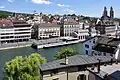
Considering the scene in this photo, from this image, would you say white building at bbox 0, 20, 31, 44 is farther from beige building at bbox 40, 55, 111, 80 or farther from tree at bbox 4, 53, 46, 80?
beige building at bbox 40, 55, 111, 80

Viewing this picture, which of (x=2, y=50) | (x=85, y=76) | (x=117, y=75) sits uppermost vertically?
(x=117, y=75)

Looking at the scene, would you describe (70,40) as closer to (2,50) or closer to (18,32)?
(18,32)

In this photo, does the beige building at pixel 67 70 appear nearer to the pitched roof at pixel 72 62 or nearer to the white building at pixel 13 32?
the pitched roof at pixel 72 62

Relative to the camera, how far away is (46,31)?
6309cm

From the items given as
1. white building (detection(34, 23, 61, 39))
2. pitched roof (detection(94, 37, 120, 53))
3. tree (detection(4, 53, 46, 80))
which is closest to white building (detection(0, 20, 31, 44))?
white building (detection(34, 23, 61, 39))

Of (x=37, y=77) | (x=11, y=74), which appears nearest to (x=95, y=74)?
(x=37, y=77)

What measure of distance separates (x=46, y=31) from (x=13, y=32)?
1023 centimetres

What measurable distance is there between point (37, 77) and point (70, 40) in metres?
40.8

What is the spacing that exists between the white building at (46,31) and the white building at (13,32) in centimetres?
393

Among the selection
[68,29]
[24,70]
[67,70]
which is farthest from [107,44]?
[68,29]

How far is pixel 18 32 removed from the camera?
56656mm

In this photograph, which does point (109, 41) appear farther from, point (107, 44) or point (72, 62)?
point (72, 62)

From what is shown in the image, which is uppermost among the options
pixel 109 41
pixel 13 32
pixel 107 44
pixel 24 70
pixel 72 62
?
pixel 72 62

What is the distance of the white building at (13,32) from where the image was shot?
54.1 metres
